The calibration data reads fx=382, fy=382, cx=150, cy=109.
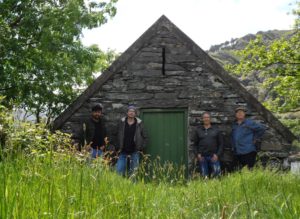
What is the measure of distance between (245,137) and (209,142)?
2.78 feet

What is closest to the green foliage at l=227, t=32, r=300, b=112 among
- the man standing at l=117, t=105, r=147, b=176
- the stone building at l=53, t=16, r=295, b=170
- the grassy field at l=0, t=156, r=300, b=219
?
the stone building at l=53, t=16, r=295, b=170

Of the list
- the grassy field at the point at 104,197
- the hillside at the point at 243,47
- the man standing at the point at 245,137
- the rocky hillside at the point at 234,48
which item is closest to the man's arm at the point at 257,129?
the man standing at the point at 245,137

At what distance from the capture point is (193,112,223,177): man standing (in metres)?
8.81

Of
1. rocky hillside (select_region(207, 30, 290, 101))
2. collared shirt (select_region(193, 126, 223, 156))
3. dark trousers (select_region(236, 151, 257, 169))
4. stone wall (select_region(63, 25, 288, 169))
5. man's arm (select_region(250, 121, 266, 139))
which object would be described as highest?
rocky hillside (select_region(207, 30, 290, 101))

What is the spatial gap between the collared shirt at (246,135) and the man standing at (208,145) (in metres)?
0.38

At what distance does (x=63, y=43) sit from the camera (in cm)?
1195

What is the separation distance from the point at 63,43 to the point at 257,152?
669 centimetres

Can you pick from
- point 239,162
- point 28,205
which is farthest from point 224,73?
point 28,205

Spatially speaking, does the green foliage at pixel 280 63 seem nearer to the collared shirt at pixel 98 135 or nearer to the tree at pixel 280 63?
the tree at pixel 280 63

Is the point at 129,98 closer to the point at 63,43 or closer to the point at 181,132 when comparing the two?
the point at 181,132

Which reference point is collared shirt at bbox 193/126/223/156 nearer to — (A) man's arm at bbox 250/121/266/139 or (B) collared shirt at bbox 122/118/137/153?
(A) man's arm at bbox 250/121/266/139

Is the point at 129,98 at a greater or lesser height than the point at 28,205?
greater

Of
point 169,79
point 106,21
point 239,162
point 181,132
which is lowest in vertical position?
point 239,162

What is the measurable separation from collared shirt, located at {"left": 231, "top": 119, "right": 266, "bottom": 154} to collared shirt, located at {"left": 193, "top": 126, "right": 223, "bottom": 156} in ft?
1.23
